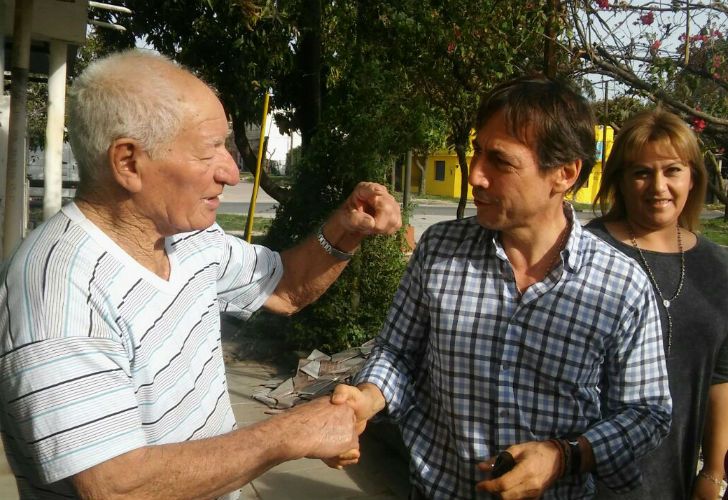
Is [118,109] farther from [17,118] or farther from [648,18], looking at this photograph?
[17,118]

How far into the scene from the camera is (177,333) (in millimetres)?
1699

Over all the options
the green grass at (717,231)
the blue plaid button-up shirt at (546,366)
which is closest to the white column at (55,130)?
the blue plaid button-up shirt at (546,366)

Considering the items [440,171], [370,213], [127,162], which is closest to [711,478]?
[370,213]

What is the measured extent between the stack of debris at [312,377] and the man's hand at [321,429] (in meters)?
3.68

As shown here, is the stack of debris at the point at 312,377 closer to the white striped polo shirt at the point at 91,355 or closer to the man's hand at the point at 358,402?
the man's hand at the point at 358,402

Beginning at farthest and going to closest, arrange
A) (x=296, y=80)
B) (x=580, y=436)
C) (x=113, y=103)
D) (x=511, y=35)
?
(x=296, y=80), (x=511, y=35), (x=580, y=436), (x=113, y=103)

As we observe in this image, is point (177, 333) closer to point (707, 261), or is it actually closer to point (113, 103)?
point (113, 103)

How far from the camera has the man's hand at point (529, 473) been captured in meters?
1.72

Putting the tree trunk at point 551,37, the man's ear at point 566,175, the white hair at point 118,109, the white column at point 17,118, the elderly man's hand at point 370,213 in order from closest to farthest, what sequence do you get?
the white hair at point 118,109
the man's ear at point 566,175
the elderly man's hand at point 370,213
the tree trunk at point 551,37
the white column at point 17,118

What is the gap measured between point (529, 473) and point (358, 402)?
1.52ft

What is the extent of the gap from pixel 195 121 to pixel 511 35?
355 cm

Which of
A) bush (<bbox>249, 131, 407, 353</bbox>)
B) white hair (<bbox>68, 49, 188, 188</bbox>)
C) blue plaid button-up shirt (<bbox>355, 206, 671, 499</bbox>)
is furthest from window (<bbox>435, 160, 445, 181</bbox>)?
white hair (<bbox>68, 49, 188, 188</bbox>)

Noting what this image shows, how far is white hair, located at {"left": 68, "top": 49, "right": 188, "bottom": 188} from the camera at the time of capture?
155cm

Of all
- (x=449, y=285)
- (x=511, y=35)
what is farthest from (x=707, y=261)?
(x=511, y=35)
